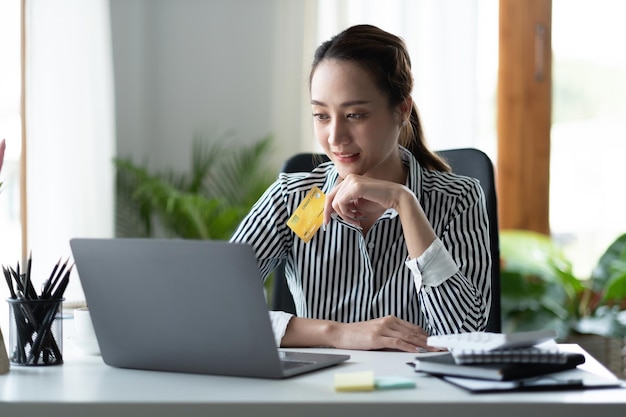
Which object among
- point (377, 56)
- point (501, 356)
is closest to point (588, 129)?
point (377, 56)

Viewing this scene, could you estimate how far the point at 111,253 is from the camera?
116 centimetres

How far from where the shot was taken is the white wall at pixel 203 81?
376 centimetres

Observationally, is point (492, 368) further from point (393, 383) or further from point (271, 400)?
point (271, 400)

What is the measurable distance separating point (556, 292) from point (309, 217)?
7.12ft

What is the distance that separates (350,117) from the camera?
165cm

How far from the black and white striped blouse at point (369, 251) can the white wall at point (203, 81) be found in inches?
78.5

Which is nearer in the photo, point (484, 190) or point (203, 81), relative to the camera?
point (484, 190)

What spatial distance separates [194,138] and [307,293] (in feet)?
6.96

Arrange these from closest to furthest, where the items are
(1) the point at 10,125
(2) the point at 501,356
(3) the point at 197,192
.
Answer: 1. (2) the point at 501,356
2. (1) the point at 10,125
3. (3) the point at 197,192

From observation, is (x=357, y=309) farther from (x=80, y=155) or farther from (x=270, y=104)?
(x=270, y=104)

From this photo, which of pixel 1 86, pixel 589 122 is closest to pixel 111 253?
pixel 1 86

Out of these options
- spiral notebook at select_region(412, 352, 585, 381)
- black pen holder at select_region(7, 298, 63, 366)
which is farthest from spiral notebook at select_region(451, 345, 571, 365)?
black pen holder at select_region(7, 298, 63, 366)

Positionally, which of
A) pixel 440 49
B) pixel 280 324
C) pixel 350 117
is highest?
pixel 440 49

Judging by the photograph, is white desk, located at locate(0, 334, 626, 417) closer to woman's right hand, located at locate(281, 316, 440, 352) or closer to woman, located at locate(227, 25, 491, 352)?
woman's right hand, located at locate(281, 316, 440, 352)
